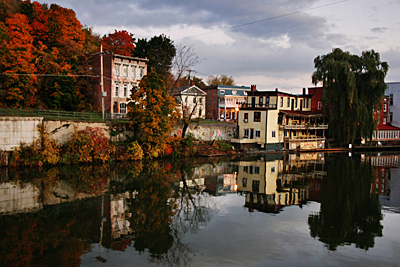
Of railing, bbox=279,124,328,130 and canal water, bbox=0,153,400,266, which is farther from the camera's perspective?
railing, bbox=279,124,328,130

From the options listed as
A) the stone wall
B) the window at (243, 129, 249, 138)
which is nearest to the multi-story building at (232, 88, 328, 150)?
the window at (243, 129, 249, 138)

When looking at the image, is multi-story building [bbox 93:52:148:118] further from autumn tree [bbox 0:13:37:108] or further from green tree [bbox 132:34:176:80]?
autumn tree [bbox 0:13:37:108]

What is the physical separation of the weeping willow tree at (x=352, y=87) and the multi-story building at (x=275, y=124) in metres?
4.23

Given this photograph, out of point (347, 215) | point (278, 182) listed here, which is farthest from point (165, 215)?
point (278, 182)

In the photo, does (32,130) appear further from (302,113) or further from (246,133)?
(302,113)

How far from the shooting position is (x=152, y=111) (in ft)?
114

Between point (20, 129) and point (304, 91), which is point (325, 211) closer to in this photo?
point (20, 129)

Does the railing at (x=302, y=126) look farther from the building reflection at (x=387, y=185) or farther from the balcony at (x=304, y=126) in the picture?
the building reflection at (x=387, y=185)

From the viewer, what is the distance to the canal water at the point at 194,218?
12.4 metres

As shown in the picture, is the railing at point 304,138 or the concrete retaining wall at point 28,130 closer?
the concrete retaining wall at point 28,130

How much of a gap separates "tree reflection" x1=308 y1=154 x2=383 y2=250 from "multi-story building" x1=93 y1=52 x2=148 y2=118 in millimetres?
33019

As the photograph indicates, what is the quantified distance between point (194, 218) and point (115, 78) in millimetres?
35795

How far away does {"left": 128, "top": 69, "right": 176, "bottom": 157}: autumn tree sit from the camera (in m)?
34.8

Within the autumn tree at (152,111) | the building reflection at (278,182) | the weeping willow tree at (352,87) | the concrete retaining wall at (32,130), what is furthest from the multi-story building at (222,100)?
the concrete retaining wall at (32,130)
